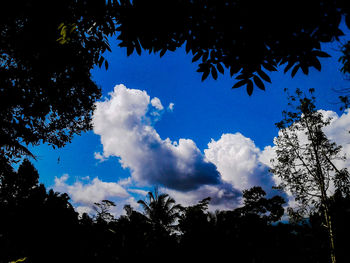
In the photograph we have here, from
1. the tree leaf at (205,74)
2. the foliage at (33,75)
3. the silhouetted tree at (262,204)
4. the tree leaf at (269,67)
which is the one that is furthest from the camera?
the silhouetted tree at (262,204)

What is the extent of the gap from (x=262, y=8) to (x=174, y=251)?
16.8 metres

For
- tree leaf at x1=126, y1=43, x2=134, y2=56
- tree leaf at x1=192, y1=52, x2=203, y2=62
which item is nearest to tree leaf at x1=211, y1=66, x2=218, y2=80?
tree leaf at x1=192, y1=52, x2=203, y2=62

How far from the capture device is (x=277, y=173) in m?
12.8

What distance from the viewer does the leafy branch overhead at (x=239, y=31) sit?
1.78m

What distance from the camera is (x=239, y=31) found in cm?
203

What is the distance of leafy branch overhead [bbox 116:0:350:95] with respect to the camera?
178 centimetres

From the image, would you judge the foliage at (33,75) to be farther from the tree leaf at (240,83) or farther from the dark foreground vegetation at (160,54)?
the tree leaf at (240,83)

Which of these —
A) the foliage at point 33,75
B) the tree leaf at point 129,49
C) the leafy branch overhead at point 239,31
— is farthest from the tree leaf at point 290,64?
the foliage at point 33,75

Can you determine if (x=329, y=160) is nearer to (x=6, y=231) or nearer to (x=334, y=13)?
(x=334, y=13)

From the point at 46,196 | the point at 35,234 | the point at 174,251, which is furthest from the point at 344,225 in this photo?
the point at 46,196

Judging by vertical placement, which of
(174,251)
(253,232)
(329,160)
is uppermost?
(329,160)

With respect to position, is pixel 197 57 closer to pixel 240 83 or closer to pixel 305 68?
pixel 240 83

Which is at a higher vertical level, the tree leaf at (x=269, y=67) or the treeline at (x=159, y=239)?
the tree leaf at (x=269, y=67)

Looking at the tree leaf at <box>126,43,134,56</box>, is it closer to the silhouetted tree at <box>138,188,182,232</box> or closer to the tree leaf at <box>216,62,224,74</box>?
the tree leaf at <box>216,62,224,74</box>
